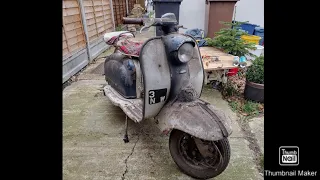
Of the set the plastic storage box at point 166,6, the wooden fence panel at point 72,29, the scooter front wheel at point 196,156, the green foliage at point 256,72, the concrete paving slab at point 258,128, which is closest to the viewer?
the scooter front wheel at point 196,156

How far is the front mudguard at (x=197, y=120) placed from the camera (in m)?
1.59

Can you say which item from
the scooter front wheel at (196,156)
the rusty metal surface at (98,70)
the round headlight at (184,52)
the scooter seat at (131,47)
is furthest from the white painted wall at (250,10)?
the scooter front wheel at (196,156)

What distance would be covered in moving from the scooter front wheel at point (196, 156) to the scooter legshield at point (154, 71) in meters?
0.32

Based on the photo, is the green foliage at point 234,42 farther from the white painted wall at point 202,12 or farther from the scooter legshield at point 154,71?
the white painted wall at point 202,12

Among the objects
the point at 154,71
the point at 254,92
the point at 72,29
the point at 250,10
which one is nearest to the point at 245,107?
the point at 254,92

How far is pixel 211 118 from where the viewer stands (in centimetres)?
166

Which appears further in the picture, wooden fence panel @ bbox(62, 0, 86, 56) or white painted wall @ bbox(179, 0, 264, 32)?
white painted wall @ bbox(179, 0, 264, 32)

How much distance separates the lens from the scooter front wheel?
173 cm

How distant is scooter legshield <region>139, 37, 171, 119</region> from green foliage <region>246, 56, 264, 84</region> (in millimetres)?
1619

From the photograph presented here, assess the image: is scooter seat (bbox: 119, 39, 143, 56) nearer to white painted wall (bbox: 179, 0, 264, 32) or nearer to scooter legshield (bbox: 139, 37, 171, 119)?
scooter legshield (bbox: 139, 37, 171, 119)

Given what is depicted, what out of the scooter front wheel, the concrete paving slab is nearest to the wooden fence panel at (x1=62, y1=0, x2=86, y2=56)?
the scooter front wheel
